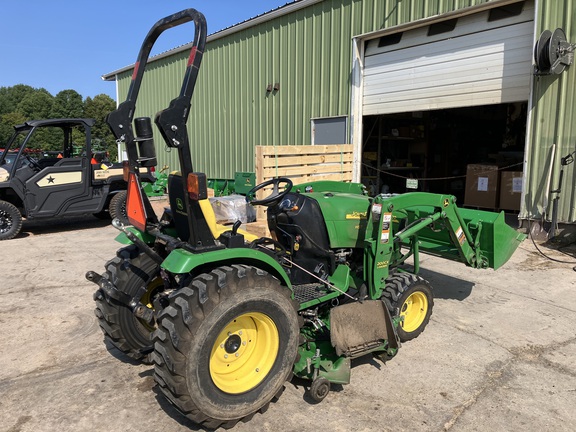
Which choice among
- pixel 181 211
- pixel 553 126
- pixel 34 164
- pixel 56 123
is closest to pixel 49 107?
pixel 34 164

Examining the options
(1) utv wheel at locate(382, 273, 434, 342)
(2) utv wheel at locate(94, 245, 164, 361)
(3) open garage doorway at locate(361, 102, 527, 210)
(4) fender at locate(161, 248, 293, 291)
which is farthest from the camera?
(3) open garage doorway at locate(361, 102, 527, 210)

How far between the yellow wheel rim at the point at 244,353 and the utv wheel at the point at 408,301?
116 centimetres

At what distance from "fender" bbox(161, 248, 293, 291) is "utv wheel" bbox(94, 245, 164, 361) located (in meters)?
0.74

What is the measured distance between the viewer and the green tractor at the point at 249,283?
7.97ft

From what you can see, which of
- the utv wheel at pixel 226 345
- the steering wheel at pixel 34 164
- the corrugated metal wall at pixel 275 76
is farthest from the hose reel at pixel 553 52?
the steering wheel at pixel 34 164

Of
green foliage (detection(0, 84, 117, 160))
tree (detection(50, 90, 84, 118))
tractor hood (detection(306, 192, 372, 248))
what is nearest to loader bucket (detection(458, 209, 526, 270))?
tractor hood (detection(306, 192, 372, 248))

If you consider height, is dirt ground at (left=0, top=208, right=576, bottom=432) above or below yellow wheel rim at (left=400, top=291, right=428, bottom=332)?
below

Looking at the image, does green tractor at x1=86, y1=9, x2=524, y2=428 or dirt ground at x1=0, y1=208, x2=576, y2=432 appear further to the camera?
dirt ground at x1=0, y1=208, x2=576, y2=432

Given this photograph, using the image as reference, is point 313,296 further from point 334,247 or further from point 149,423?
point 149,423

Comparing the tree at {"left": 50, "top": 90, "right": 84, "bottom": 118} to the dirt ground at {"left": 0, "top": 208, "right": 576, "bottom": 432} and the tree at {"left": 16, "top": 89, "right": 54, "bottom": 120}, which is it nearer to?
the tree at {"left": 16, "top": 89, "right": 54, "bottom": 120}

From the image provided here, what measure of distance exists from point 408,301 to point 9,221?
25.1 feet

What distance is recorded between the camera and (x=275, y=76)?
11203mm

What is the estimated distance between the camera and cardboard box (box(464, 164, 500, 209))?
31.6ft

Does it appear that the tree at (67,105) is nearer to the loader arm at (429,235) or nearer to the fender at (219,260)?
the loader arm at (429,235)
